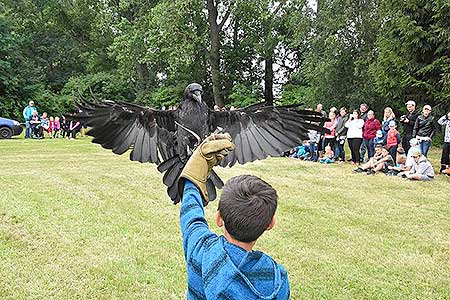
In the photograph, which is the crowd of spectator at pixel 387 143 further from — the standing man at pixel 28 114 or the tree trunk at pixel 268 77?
the tree trunk at pixel 268 77

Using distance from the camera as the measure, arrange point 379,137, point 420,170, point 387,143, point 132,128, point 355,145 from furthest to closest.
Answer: point 355,145 → point 379,137 → point 387,143 → point 420,170 → point 132,128

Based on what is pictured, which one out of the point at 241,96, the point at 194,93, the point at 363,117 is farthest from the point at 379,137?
the point at 241,96

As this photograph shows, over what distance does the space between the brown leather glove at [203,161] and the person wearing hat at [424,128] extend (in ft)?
34.0

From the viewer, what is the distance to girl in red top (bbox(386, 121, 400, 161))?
475 inches

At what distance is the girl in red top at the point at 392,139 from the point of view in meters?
12.1

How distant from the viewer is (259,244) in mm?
5883

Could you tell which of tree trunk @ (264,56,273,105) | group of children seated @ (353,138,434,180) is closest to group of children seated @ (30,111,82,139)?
tree trunk @ (264,56,273,105)

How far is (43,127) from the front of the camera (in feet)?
77.3

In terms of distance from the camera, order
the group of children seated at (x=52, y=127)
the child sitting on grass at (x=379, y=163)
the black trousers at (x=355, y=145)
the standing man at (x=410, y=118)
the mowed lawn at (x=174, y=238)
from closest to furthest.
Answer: the mowed lawn at (x=174, y=238) → the child sitting on grass at (x=379, y=163) → the standing man at (x=410, y=118) → the black trousers at (x=355, y=145) → the group of children seated at (x=52, y=127)

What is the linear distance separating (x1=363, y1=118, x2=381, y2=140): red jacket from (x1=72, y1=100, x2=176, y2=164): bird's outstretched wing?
29.9 ft

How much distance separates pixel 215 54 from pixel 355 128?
54.3 ft

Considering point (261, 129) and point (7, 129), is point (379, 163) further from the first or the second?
point (7, 129)

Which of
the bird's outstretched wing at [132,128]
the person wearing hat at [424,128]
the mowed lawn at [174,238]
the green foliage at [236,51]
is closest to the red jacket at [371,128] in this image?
the person wearing hat at [424,128]

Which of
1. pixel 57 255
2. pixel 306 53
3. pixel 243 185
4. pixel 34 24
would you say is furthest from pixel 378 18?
pixel 34 24
